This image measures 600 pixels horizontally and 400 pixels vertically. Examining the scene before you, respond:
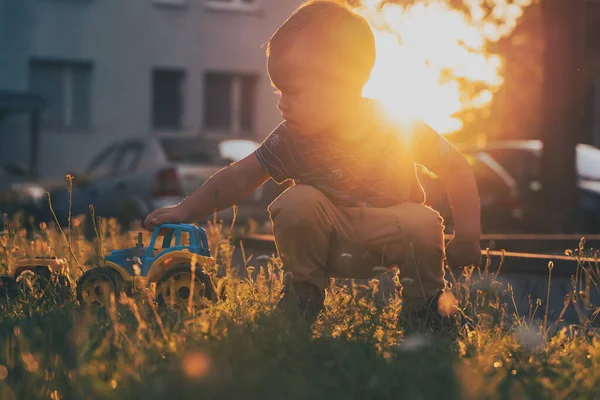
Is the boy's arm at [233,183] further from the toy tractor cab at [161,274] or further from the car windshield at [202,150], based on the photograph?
the car windshield at [202,150]

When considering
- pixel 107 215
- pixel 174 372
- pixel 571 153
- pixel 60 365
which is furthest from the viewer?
pixel 107 215

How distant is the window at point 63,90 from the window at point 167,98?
1.67 m

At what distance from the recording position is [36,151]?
2466cm

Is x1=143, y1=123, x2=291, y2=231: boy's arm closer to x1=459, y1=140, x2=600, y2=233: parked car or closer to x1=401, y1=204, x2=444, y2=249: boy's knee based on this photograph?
x1=401, y1=204, x2=444, y2=249: boy's knee

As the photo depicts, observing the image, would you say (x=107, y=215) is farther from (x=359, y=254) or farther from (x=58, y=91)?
(x=58, y=91)

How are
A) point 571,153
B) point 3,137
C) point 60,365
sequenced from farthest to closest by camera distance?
point 3,137
point 571,153
point 60,365

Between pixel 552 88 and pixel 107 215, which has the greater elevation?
pixel 552 88

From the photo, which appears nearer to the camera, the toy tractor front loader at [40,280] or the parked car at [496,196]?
the toy tractor front loader at [40,280]

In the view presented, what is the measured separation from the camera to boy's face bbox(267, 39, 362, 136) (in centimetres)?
440

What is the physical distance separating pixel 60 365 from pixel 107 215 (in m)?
11.0

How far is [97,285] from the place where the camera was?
14.9 ft

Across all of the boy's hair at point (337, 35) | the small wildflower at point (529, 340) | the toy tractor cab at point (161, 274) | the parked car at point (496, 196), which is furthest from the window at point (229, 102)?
the small wildflower at point (529, 340)

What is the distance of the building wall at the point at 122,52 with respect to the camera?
26.5m

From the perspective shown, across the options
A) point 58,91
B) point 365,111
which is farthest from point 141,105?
point 365,111
